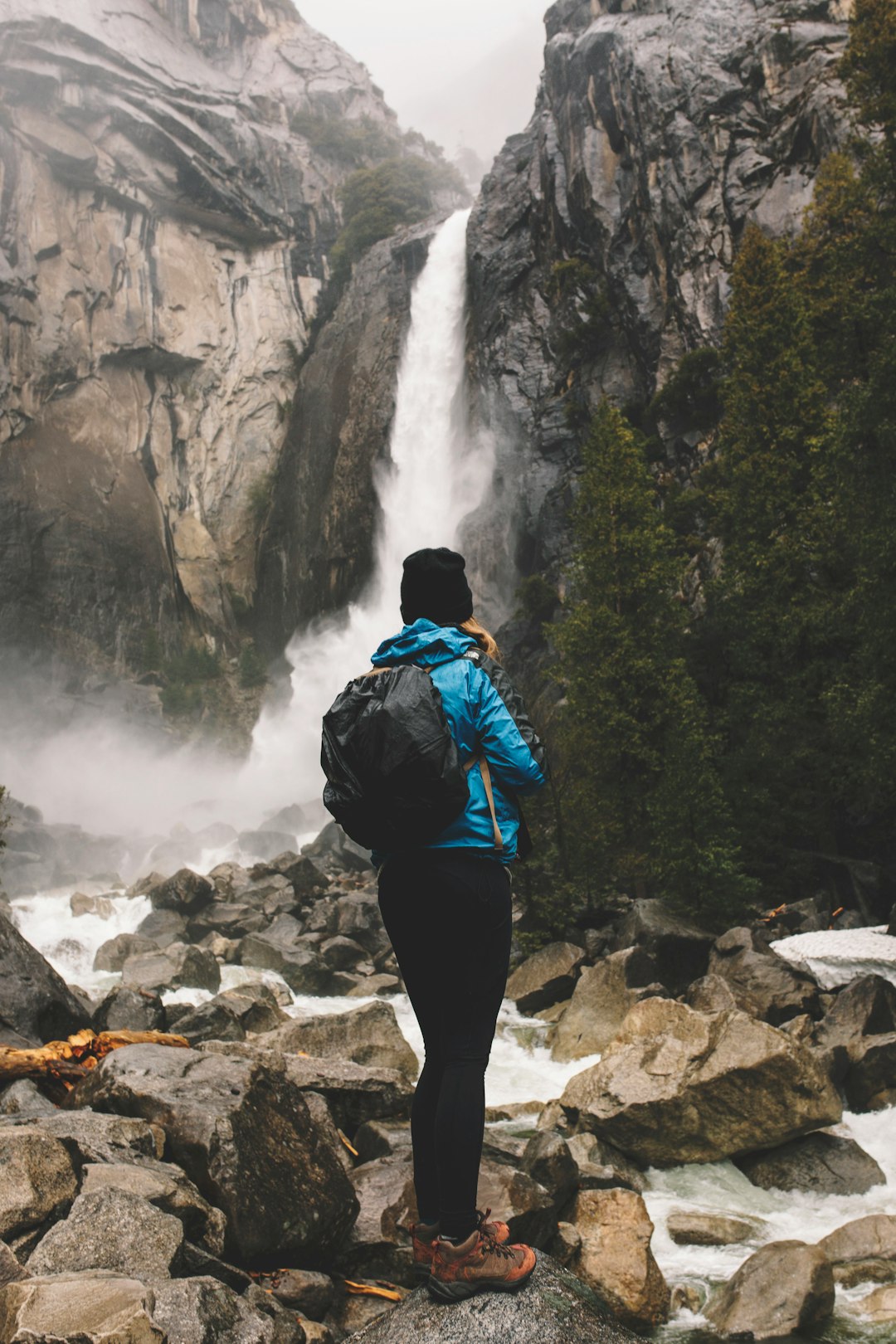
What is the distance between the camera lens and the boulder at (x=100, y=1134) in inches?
152

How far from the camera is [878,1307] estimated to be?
4801mm

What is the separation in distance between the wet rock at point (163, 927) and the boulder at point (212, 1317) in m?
18.0

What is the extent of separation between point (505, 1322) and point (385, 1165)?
2.22 m

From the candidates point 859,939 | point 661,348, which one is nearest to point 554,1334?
point 859,939

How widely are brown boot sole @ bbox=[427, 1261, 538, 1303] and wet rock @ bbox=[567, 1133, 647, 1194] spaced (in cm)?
332

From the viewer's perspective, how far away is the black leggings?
9.18ft

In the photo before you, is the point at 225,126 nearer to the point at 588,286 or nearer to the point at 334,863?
the point at 588,286

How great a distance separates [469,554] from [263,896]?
55.2ft

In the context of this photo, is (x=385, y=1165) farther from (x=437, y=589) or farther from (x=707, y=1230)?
(x=437, y=589)

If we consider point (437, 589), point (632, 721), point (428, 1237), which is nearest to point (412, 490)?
point (632, 721)

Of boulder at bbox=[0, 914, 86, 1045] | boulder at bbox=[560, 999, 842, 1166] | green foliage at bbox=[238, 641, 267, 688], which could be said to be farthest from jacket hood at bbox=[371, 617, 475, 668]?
green foliage at bbox=[238, 641, 267, 688]

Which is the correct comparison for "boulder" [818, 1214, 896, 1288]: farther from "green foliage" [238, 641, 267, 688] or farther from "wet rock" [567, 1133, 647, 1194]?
"green foliage" [238, 641, 267, 688]

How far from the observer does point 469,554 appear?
3497 cm

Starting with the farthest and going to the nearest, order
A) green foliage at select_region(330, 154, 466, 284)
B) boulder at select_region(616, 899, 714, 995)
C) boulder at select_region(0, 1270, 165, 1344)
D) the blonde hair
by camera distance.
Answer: green foliage at select_region(330, 154, 466, 284) < boulder at select_region(616, 899, 714, 995) < the blonde hair < boulder at select_region(0, 1270, 165, 1344)
